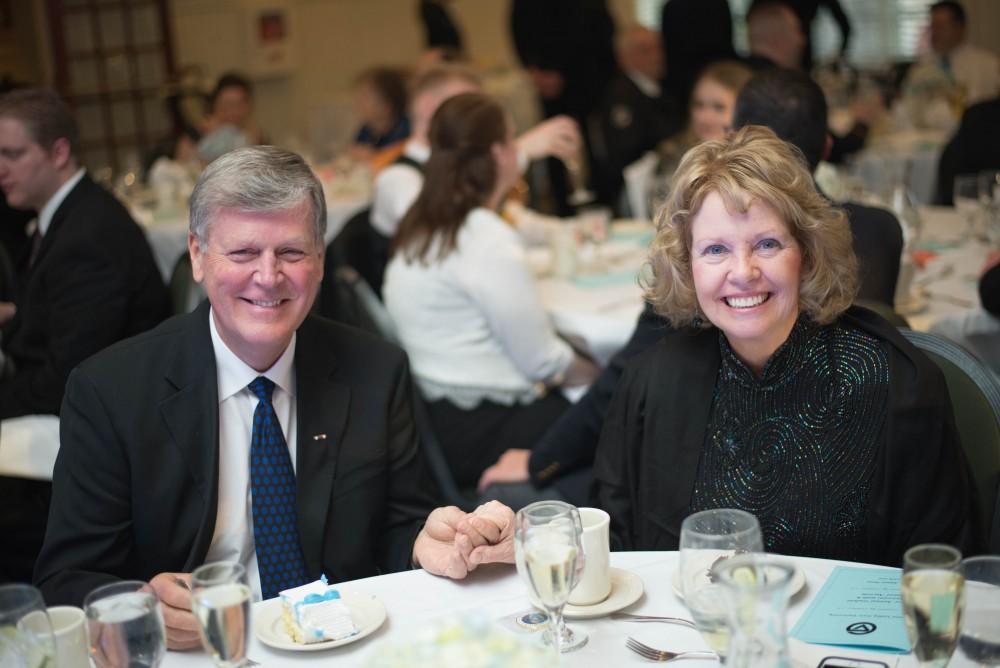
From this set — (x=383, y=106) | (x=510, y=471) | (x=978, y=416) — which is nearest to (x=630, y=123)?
(x=383, y=106)

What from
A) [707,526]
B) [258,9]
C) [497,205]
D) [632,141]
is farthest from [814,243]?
[258,9]

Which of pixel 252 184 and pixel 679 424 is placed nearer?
pixel 252 184

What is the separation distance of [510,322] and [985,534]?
170 cm

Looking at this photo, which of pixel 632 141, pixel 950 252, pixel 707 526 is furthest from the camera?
pixel 632 141

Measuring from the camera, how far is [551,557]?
4.67ft

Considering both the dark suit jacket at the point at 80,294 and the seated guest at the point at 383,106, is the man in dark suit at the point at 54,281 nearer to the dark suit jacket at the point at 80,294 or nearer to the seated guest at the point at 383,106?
the dark suit jacket at the point at 80,294

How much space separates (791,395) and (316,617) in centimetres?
89

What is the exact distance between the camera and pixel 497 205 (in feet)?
12.2

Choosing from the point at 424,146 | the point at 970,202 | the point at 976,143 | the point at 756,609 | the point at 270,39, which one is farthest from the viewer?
the point at 270,39

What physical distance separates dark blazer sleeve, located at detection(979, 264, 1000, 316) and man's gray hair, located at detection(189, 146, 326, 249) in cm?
198

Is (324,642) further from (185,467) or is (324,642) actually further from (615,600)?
(185,467)

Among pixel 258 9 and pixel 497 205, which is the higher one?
pixel 258 9

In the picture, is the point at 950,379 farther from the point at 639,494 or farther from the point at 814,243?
the point at 639,494

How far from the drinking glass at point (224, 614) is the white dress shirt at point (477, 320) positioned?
212cm
